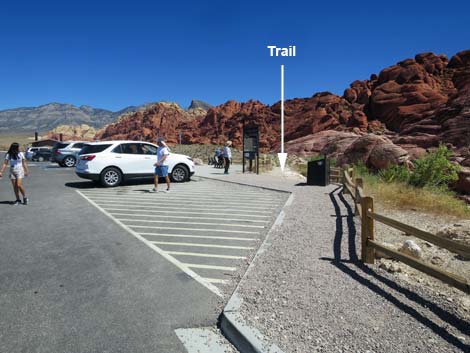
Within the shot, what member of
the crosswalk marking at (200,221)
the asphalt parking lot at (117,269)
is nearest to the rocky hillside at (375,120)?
the crosswalk marking at (200,221)

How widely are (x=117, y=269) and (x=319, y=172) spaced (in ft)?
35.0

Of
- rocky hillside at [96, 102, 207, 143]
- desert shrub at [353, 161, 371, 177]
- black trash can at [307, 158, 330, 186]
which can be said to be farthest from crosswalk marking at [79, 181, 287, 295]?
rocky hillside at [96, 102, 207, 143]

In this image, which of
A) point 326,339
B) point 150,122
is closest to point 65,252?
point 326,339

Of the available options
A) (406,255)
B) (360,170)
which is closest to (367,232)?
(406,255)

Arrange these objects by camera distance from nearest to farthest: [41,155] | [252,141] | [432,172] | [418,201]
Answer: [418,201]
[432,172]
[252,141]
[41,155]

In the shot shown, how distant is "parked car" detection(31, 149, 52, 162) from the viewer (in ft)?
119

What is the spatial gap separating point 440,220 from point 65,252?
7962 millimetres

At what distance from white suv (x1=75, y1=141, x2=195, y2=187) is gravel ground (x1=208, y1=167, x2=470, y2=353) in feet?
31.0

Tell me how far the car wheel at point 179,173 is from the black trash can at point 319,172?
527 centimetres

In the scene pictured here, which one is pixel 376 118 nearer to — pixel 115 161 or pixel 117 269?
pixel 115 161

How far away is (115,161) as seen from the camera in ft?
44.5

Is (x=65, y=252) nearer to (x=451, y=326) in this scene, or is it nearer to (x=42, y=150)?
(x=451, y=326)

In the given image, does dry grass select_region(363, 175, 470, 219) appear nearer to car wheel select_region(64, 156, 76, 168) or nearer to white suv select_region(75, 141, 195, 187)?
white suv select_region(75, 141, 195, 187)

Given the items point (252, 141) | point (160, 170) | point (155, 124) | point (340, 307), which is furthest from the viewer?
point (155, 124)
